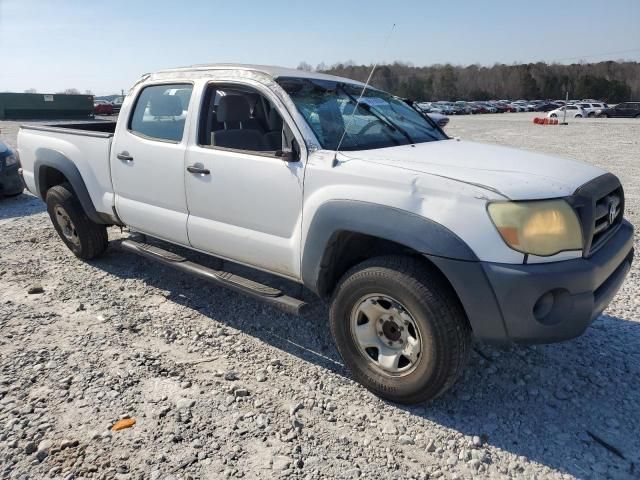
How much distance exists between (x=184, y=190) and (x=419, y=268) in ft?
6.50

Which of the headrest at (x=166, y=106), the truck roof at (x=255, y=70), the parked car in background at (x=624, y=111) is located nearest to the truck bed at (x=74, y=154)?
the headrest at (x=166, y=106)

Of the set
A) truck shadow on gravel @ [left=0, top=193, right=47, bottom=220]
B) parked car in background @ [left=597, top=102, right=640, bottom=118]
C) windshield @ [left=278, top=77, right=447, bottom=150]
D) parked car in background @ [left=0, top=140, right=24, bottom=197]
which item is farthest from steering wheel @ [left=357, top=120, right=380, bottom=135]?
parked car in background @ [left=597, top=102, right=640, bottom=118]

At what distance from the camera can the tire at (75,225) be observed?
5.12 meters

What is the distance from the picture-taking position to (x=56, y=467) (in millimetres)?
2531

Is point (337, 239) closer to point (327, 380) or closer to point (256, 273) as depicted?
point (327, 380)

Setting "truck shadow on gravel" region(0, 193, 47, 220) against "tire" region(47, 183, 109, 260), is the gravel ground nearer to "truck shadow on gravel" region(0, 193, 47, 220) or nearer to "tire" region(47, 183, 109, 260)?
"tire" region(47, 183, 109, 260)

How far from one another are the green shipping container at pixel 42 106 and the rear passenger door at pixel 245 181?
34545mm

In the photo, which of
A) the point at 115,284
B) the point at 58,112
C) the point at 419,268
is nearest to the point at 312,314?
the point at 419,268

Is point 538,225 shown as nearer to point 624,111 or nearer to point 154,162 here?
point 154,162

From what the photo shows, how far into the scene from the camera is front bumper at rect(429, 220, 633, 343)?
2473 millimetres

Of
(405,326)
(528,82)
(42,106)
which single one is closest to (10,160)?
(405,326)

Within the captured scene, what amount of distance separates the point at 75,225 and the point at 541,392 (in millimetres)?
4453

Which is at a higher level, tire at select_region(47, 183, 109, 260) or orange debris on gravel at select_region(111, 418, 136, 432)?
tire at select_region(47, 183, 109, 260)

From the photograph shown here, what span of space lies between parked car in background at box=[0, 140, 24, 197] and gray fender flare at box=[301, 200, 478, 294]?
23.6 ft
